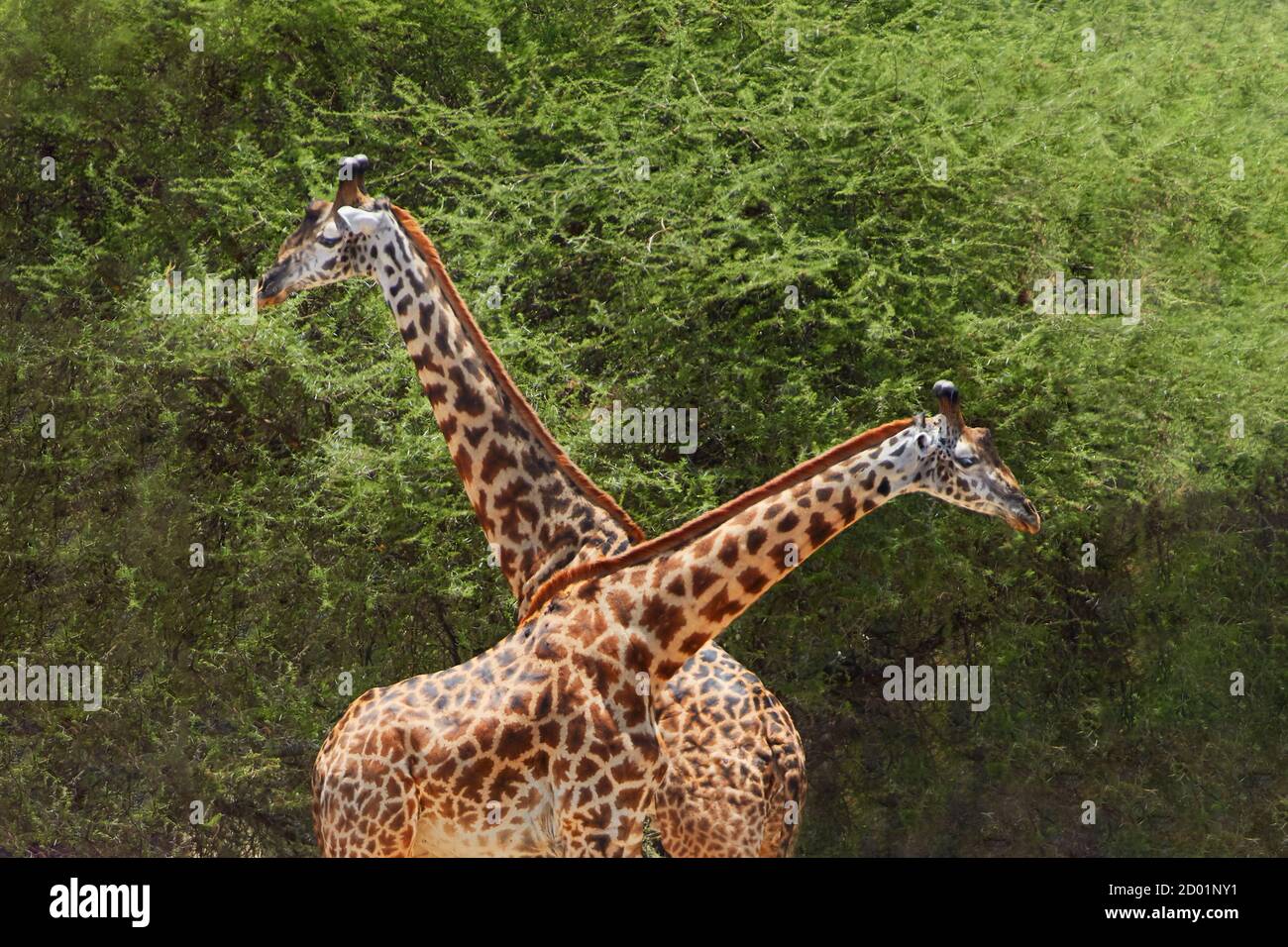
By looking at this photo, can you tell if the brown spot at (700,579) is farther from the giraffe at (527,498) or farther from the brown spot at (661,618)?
the giraffe at (527,498)

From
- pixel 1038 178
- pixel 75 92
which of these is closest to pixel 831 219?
pixel 1038 178

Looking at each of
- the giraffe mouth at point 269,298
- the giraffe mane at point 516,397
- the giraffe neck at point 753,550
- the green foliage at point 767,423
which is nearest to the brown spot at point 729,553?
the giraffe neck at point 753,550

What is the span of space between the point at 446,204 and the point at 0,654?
3.90 metres

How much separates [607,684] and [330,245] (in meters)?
1.93

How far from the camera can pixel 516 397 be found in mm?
6500

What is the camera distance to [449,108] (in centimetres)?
1192

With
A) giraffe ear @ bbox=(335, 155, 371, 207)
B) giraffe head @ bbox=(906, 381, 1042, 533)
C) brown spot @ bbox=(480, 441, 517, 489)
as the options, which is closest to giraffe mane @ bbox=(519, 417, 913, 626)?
giraffe head @ bbox=(906, 381, 1042, 533)

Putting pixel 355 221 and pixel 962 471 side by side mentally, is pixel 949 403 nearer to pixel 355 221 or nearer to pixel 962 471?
pixel 962 471

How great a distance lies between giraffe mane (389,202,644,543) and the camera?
20.8 feet

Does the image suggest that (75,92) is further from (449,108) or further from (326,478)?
(326,478)

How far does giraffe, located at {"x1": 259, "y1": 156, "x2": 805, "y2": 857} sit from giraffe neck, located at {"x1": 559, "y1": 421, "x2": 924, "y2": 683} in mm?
470

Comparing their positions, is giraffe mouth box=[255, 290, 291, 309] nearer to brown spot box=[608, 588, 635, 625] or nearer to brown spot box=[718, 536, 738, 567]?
brown spot box=[608, 588, 635, 625]

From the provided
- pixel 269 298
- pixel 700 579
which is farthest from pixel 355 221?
pixel 700 579

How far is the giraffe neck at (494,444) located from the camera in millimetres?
6352
